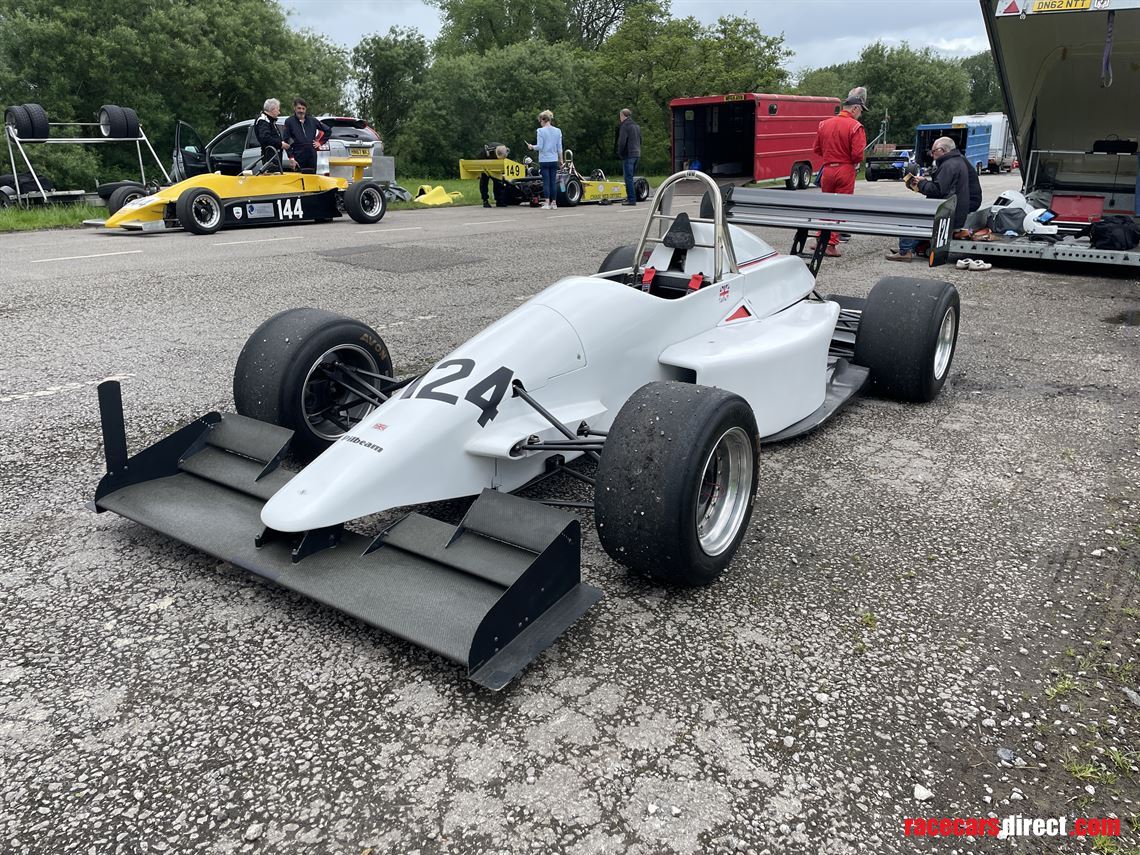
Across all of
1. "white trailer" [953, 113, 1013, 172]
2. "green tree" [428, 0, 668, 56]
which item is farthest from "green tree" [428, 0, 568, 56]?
"white trailer" [953, 113, 1013, 172]

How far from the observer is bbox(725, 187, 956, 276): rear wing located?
207 inches

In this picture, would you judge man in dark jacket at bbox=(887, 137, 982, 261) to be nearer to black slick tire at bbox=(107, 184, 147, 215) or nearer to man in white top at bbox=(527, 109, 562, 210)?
man in white top at bbox=(527, 109, 562, 210)

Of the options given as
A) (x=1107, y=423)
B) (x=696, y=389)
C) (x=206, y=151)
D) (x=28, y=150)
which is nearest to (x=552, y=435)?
(x=696, y=389)

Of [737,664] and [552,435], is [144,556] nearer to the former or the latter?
[552,435]

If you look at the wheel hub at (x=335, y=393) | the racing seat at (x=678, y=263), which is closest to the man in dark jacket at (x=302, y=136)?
the racing seat at (x=678, y=263)

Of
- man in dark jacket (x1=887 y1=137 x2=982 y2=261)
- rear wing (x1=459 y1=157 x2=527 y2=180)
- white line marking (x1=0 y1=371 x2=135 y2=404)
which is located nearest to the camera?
white line marking (x1=0 y1=371 x2=135 y2=404)

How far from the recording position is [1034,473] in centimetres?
429

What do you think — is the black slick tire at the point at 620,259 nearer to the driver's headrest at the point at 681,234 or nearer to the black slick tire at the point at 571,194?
the driver's headrest at the point at 681,234

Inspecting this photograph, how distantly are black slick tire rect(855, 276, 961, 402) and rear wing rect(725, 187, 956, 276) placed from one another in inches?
10.3

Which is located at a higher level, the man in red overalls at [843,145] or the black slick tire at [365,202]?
the man in red overalls at [843,145]

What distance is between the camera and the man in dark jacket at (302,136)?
1425cm

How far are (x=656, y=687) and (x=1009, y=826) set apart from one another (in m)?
0.97

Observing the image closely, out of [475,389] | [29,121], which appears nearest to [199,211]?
[29,121]

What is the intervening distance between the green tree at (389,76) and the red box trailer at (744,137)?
49.6ft
